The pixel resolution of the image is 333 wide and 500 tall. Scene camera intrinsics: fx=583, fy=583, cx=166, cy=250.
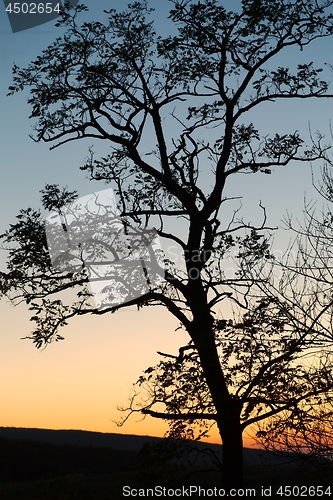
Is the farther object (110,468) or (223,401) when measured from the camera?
(110,468)

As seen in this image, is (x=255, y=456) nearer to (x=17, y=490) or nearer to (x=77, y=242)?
(x=77, y=242)

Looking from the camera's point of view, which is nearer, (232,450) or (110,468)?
(232,450)

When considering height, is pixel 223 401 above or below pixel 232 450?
above

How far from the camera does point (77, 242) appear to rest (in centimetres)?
1270

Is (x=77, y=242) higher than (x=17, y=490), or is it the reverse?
(x=77, y=242)

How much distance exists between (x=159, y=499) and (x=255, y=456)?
2125 mm

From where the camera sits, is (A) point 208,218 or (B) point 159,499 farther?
(A) point 208,218

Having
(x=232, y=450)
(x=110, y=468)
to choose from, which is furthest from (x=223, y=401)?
(x=110, y=468)

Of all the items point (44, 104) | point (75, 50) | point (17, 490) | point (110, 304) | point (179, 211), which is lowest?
point (17, 490)

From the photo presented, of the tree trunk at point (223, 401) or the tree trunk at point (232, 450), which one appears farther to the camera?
the tree trunk at point (223, 401)

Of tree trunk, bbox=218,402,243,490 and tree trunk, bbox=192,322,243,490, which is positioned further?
tree trunk, bbox=192,322,243,490

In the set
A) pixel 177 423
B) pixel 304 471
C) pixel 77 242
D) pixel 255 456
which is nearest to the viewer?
pixel 304 471

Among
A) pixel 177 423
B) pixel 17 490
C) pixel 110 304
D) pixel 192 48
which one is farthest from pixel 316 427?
pixel 17 490

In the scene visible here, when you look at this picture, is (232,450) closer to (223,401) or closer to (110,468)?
(223,401)
